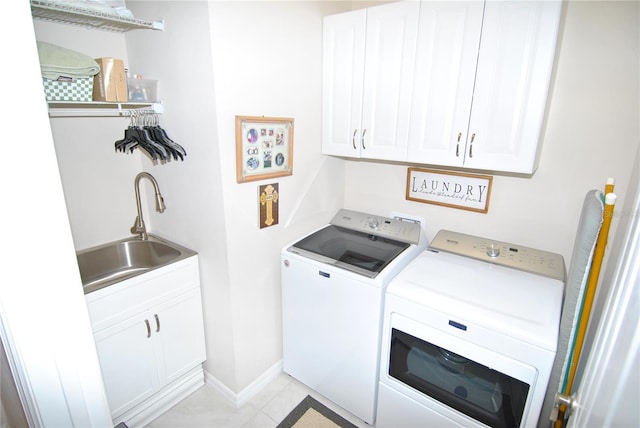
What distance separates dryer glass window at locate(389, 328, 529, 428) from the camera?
1.37 meters

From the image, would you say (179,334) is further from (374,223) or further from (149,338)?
(374,223)

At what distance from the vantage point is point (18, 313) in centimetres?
58

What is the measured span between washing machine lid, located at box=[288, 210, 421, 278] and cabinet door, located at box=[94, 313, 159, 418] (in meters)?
0.89

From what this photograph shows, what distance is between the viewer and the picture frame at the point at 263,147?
166 cm

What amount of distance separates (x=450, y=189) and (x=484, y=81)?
669mm

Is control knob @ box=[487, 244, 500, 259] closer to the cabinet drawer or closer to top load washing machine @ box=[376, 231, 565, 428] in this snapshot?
top load washing machine @ box=[376, 231, 565, 428]

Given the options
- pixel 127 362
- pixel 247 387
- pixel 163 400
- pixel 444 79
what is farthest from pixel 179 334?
pixel 444 79

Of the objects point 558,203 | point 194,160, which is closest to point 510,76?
point 558,203

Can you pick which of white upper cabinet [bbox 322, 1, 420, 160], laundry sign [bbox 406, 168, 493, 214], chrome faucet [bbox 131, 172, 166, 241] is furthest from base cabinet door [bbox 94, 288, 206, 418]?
laundry sign [bbox 406, 168, 493, 214]

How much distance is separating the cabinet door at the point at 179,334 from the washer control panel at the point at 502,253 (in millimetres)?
1431

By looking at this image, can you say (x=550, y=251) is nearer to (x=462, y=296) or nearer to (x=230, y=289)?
(x=462, y=296)

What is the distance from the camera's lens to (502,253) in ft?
5.87

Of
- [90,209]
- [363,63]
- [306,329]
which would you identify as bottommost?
[306,329]

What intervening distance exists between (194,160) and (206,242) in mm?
441
